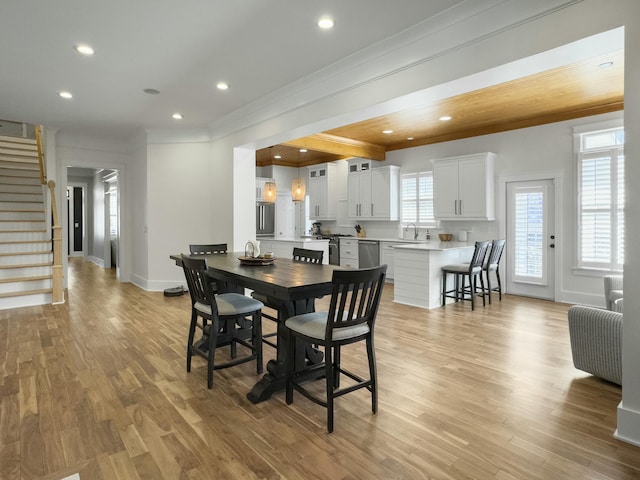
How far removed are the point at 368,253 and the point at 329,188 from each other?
6.46 ft

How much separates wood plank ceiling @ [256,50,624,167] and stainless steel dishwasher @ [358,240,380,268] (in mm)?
1726

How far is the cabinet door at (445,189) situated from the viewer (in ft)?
21.7

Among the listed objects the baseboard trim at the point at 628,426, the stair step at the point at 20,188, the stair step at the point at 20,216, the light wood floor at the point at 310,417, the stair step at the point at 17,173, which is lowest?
the light wood floor at the point at 310,417

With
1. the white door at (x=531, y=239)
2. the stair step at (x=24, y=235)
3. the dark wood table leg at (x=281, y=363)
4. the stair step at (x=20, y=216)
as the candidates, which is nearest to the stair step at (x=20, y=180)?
the stair step at (x=20, y=216)

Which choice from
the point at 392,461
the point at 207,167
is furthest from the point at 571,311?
the point at 207,167

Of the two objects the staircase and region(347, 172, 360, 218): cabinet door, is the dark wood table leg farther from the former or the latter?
region(347, 172, 360, 218): cabinet door

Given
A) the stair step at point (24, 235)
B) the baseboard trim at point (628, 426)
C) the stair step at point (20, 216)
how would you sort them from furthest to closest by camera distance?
the stair step at point (20, 216), the stair step at point (24, 235), the baseboard trim at point (628, 426)


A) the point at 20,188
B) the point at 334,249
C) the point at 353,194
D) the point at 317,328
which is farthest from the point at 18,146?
the point at 317,328

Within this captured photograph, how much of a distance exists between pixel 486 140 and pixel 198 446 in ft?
20.4

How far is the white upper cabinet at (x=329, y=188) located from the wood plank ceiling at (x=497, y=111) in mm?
1234

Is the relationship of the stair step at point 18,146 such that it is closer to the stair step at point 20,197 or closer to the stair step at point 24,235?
the stair step at point 20,197

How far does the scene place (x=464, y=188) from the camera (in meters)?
6.50

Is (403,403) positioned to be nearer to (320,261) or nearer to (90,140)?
(320,261)

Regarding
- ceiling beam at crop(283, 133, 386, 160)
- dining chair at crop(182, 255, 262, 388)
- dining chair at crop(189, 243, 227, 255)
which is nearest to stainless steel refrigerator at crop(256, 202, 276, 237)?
ceiling beam at crop(283, 133, 386, 160)
